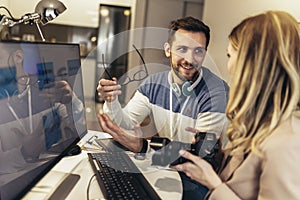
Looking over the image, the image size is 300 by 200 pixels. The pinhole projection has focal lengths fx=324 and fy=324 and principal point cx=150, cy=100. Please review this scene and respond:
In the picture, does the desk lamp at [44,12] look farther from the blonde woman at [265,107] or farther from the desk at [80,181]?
the blonde woman at [265,107]

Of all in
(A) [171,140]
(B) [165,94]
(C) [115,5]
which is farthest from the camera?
(C) [115,5]

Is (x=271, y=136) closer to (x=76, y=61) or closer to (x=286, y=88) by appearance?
(x=286, y=88)

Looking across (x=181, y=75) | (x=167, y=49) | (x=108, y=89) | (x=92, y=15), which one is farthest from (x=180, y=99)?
(x=92, y=15)

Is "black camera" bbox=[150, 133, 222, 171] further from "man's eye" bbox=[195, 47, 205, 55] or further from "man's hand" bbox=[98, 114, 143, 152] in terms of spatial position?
"man's eye" bbox=[195, 47, 205, 55]

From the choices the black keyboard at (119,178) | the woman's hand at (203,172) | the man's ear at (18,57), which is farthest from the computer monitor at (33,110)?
the woman's hand at (203,172)

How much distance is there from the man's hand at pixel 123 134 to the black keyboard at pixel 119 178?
9 centimetres

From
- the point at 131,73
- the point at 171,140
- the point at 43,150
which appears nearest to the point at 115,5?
the point at 131,73

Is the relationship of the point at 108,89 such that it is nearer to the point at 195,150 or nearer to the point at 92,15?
the point at 195,150

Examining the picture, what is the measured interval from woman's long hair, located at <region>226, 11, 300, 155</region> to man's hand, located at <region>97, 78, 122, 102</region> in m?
0.56

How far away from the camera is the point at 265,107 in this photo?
2.52 ft

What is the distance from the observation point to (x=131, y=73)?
1.56 m

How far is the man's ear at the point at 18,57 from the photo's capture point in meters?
0.73

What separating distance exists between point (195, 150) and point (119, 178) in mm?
267

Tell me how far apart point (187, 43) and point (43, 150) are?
2.41ft
